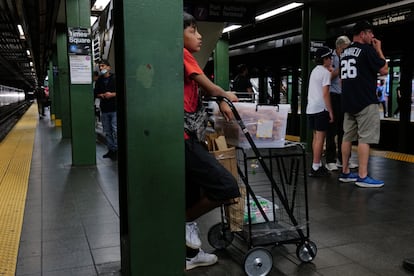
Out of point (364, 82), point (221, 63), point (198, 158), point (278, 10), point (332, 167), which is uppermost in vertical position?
point (278, 10)

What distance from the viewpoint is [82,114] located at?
6.55 metres

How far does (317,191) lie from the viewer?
4613 millimetres

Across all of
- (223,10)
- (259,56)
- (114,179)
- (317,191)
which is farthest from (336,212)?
(259,56)

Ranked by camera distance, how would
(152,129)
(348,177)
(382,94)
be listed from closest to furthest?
(152,129) → (348,177) → (382,94)

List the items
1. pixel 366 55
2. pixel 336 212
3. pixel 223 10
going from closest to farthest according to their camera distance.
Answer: pixel 336 212 < pixel 366 55 < pixel 223 10

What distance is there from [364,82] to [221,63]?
7.38 m

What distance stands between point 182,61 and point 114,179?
350cm

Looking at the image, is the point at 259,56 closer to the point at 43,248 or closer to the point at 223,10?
the point at 223,10

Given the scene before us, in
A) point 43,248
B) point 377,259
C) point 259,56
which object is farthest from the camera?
point 259,56

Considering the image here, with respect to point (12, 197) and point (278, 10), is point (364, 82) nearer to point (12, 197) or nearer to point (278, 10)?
point (12, 197)

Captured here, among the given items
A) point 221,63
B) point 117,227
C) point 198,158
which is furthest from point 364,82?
point 221,63

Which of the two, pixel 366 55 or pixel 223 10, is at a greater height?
pixel 223 10

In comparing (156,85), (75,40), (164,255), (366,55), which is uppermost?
(75,40)

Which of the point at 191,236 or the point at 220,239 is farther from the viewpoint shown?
the point at 220,239
